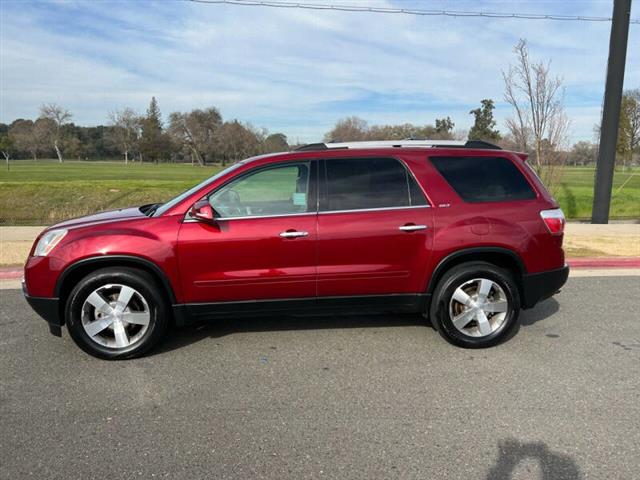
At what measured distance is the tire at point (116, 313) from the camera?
385 centimetres

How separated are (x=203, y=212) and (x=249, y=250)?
0.49m

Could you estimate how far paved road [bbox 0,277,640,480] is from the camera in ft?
8.56

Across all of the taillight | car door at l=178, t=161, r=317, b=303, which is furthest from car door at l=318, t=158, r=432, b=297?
the taillight

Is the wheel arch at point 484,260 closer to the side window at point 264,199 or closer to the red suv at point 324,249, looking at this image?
the red suv at point 324,249

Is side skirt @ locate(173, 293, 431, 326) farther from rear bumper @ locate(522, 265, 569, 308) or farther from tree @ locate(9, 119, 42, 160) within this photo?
tree @ locate(9, 119, 42, 160)

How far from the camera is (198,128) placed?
85188 millimetres

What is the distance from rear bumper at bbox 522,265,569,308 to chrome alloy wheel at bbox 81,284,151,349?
3405 millimetres

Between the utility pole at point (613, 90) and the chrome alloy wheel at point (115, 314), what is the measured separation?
11571mm

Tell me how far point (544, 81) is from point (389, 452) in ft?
37.6

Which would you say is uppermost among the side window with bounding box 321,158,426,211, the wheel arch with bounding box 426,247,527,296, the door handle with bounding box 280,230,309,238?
the side window with bounding box 321,158,426,211

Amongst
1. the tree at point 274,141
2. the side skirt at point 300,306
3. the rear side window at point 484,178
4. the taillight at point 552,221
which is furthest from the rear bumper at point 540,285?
the tree at point 274,141

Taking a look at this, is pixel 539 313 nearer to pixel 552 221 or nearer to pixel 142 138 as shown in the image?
pixel 552 221

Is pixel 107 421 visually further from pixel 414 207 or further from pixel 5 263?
pixel 5 263

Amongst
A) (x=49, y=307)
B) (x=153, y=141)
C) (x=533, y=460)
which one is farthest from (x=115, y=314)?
(x=153, y=141)
